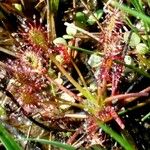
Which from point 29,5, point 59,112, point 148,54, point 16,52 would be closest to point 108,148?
point 59,112

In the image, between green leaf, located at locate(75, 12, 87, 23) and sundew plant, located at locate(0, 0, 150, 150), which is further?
green leaf, located at locate(75, 12, 87, 23)

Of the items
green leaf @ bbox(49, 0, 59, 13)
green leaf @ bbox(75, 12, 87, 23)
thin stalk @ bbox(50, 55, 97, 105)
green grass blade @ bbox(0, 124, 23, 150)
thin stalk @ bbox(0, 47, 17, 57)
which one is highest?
green leaf @ bbox(49, 0, 59, 13)

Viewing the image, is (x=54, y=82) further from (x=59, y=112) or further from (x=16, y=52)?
(x=16, y=52)

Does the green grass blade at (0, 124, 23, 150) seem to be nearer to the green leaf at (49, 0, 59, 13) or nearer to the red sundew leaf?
the red sundew leaf

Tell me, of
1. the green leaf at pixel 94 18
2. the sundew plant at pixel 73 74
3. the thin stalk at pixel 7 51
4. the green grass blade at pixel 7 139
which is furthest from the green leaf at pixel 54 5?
the green grass blade at pixel 7 139

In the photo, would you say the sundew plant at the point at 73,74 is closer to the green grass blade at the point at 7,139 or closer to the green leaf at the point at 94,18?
the green leaf at the point at 94,18

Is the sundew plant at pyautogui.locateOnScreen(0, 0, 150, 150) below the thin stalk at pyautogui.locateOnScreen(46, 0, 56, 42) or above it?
below

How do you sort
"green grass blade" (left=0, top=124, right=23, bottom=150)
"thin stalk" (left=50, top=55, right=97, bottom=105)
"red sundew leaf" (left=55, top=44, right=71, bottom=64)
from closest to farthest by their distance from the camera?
"green grass blade" (left=0, top=124, right=23, bottom=150) < "thin stalk" (left=50, top=55, right=97, bottom=105) < "red sundew leaf" (left=55, top=44, right=71, bottom=64)

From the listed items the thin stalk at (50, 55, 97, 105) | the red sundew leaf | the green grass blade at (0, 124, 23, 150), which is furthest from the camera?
the red sundew leaf

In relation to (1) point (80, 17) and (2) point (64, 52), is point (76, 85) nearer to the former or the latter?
(2) point (64, 52)

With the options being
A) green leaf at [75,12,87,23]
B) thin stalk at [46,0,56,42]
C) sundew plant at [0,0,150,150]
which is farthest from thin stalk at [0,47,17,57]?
green leaf at [75,12,87,23]

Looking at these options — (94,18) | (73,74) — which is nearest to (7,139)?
(73,74)
